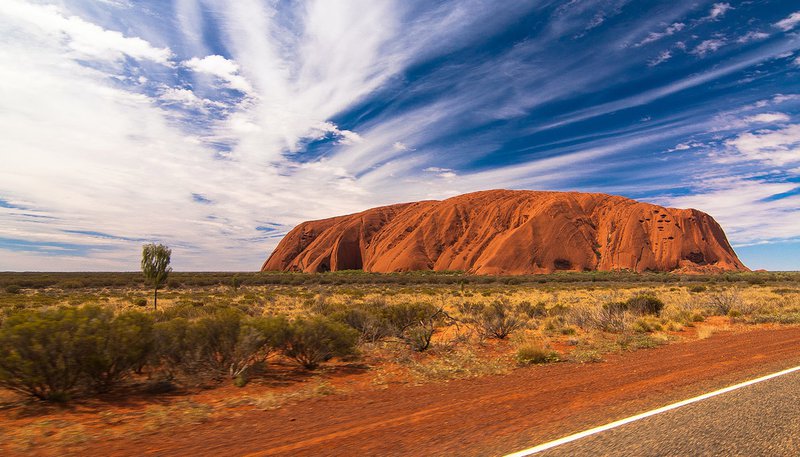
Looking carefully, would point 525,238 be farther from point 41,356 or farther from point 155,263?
point 41,356

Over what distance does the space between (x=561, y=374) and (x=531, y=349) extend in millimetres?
1416

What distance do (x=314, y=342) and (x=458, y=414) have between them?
4.42 metres

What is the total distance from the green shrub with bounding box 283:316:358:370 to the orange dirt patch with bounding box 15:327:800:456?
2.16 metres

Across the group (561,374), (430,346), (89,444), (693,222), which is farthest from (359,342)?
(693,222)

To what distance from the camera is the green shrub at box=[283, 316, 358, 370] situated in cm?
926

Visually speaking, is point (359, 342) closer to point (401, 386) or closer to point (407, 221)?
point (401, 386)

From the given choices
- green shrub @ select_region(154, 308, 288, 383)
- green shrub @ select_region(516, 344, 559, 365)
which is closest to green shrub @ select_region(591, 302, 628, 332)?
green shrub @ select_region(516, 344, 559, 365)

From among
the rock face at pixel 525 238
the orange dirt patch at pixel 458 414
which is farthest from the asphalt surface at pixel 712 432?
the rock face at pixel 525 238

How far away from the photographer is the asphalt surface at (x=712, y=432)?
4.29 meters

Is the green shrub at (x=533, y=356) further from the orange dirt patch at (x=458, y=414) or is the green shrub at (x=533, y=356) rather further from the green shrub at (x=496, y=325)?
the green shrub at (x=496, y=325)

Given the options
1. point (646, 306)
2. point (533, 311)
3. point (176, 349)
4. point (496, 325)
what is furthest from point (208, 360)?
point (646, 306)

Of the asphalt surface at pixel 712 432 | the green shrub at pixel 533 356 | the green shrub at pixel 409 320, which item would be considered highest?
the green shrub at pixel 409 320

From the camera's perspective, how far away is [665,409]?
5797 mm

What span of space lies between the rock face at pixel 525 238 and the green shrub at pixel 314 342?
75.2 m
